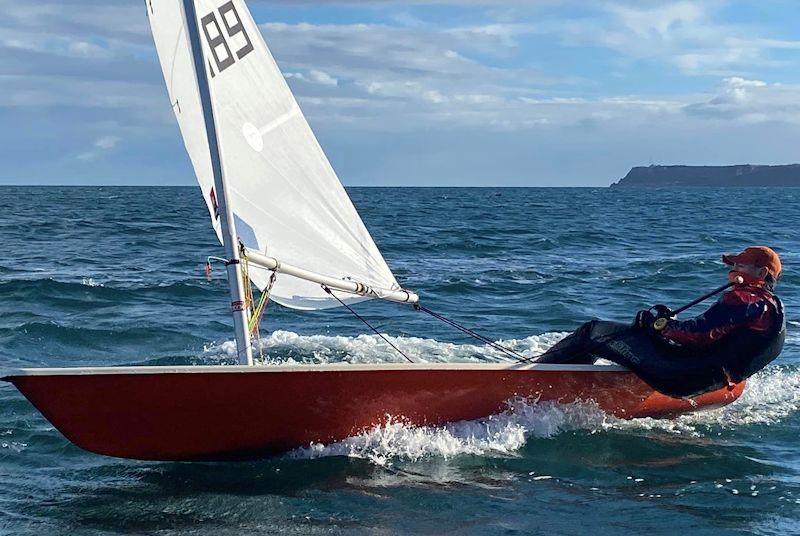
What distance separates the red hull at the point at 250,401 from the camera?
593 cm

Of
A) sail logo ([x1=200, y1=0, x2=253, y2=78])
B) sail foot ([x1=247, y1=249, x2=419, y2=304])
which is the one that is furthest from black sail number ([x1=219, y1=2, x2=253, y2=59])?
sail foot ([x1=247, y1=249, x2=419, y2=304])

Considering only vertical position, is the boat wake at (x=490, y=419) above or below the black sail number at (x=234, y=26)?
below

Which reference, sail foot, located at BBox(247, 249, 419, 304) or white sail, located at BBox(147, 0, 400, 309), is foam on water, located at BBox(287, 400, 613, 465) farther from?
white sail, located at BBox(147, 0, 400, 309)

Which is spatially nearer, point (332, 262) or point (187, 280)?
point (332, 262)

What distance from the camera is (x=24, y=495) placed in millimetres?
6066

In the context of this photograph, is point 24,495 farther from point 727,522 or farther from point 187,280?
point 187,280

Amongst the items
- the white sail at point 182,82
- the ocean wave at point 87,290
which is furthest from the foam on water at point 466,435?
the ocean wave at point 87,290

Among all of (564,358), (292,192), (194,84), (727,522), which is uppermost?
(194,84)

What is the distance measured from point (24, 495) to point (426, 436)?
255 cm

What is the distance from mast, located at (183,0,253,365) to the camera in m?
6.16

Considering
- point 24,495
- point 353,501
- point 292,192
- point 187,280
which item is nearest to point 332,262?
point 292,192

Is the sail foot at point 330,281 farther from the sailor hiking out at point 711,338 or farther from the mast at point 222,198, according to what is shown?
the sailor hiking out at point 711,338

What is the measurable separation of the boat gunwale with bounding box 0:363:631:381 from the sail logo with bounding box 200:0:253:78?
1.99 m

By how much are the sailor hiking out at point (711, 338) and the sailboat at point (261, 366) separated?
0.23 metres
